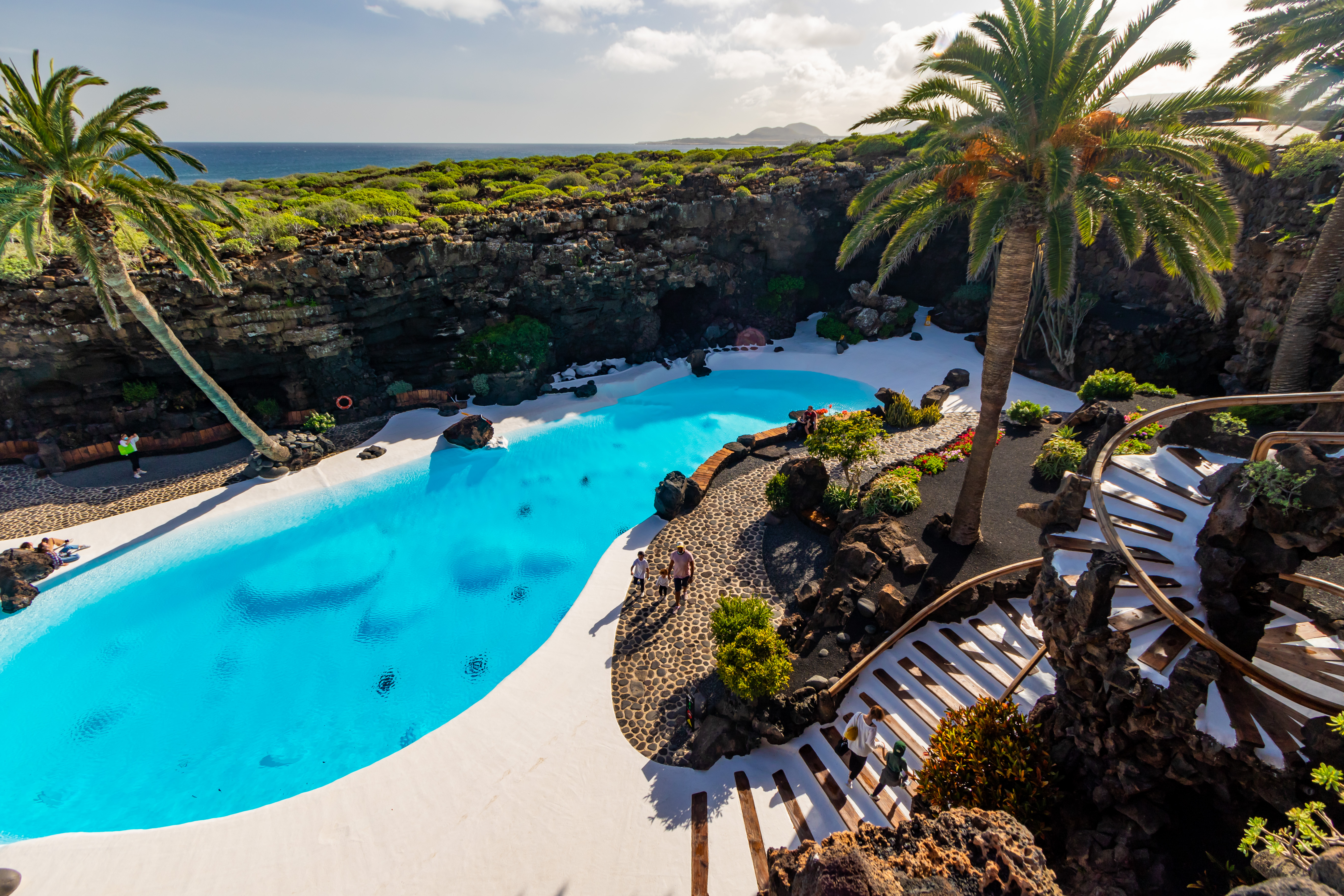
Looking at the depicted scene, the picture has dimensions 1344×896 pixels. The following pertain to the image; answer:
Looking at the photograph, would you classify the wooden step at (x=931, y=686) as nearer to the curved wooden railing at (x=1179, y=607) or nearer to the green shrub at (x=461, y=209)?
the curved wooden railing at (x=1179, y=607)

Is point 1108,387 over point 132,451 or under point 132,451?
over

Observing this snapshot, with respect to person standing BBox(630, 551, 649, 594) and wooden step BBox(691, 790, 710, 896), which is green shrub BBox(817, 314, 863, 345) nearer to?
person standing BBox(630, 551, 649, 594)

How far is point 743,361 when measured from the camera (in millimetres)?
30828

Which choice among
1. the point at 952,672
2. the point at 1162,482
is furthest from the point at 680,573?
the point at 1162,482

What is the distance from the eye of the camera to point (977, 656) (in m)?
10.8

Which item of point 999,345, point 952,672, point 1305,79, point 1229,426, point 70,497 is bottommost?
point 70,497

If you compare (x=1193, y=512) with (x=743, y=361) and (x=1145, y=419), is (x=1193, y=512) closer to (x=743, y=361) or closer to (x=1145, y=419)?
(x=1145, y=419)

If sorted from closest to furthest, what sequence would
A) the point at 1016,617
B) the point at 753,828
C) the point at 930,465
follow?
the point at 753,828, the point at 1016,617, the point at 930,465

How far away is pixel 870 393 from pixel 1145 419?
18910 mm

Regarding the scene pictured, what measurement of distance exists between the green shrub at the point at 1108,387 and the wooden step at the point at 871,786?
48.7 feet

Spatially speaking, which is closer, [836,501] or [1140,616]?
[1140,616]

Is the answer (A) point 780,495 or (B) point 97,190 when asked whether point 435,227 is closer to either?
(B) point 97,190

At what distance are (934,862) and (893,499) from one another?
11.0m

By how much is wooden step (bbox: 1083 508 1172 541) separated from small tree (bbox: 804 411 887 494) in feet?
22.1
